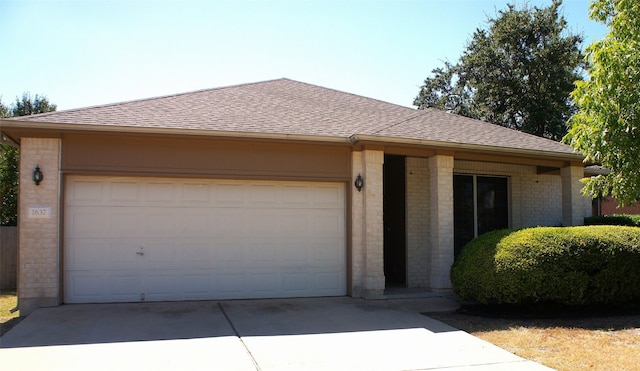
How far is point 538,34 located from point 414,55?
611 inches

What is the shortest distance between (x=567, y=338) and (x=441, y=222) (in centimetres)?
385

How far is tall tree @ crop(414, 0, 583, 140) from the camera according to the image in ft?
86.8

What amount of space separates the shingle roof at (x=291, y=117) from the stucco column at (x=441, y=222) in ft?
2.19

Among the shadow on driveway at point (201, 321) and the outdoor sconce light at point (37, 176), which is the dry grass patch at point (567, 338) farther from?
Result: the outdoor sconce light at point (37, 176)

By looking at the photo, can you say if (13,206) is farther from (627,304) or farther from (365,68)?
(627,304)

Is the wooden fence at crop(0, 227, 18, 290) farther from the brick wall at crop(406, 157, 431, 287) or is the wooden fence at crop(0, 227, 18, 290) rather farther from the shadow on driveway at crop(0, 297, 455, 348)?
the brick wall at crop(406, 157, 431, 287)

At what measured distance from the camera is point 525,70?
27.3 m

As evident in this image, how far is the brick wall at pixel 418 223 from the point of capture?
11617 millimetres

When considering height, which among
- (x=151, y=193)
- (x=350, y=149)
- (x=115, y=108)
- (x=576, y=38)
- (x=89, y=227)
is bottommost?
(x=89, y=227)

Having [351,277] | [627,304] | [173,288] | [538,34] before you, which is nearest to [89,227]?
[173,288]

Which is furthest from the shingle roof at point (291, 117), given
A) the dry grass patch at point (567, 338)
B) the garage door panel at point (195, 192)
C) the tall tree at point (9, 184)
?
the tall tree at point (9, 184)

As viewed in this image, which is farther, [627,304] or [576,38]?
[576,38]

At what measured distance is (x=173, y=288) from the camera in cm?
941

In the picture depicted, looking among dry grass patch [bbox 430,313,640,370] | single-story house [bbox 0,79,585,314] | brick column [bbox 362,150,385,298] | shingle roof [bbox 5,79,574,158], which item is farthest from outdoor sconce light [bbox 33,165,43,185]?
dry grass patch [bbox 430,313,640,370]
